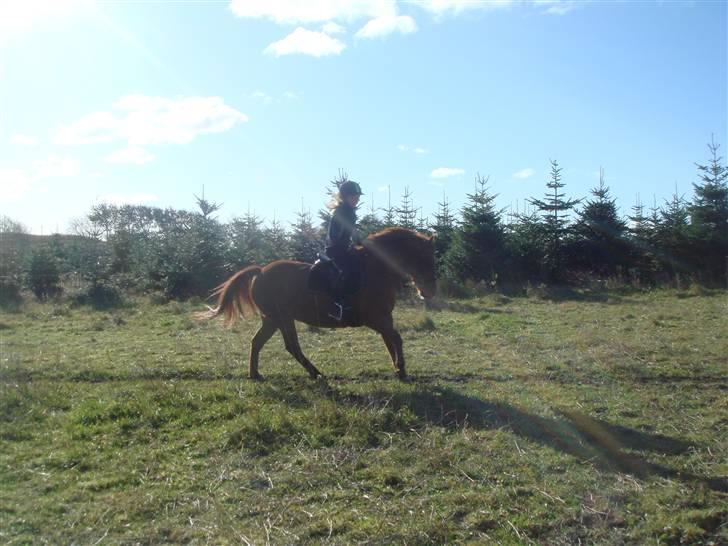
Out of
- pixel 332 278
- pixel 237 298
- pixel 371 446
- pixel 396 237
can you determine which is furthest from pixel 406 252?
pixel 371 446

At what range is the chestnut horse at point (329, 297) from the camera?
8750mm

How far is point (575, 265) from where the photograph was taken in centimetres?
2725

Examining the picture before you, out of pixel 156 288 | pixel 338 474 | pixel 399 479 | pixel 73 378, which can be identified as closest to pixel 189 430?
pixel 338 474

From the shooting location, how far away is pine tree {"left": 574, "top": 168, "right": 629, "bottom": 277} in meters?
26.9

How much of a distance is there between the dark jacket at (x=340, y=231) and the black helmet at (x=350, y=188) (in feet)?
0.54

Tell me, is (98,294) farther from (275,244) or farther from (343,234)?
(343,234)

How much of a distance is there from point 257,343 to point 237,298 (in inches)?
31.9

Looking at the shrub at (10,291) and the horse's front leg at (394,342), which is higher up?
the shrub at (10,291)

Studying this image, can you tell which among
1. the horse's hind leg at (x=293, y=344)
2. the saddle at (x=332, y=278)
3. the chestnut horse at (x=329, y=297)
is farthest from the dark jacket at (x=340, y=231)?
the horse's hind leg at (x=293, y=344)

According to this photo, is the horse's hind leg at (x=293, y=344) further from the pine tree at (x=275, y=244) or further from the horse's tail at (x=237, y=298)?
the pine tree at (x=275, y=244)

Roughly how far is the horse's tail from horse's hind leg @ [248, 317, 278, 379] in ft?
1.16

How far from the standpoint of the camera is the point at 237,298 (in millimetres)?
9422

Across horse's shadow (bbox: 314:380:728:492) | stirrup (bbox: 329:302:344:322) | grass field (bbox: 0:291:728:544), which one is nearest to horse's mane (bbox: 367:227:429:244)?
stirrup (bbox: 329:302:344:322)

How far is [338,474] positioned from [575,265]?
24066mm
